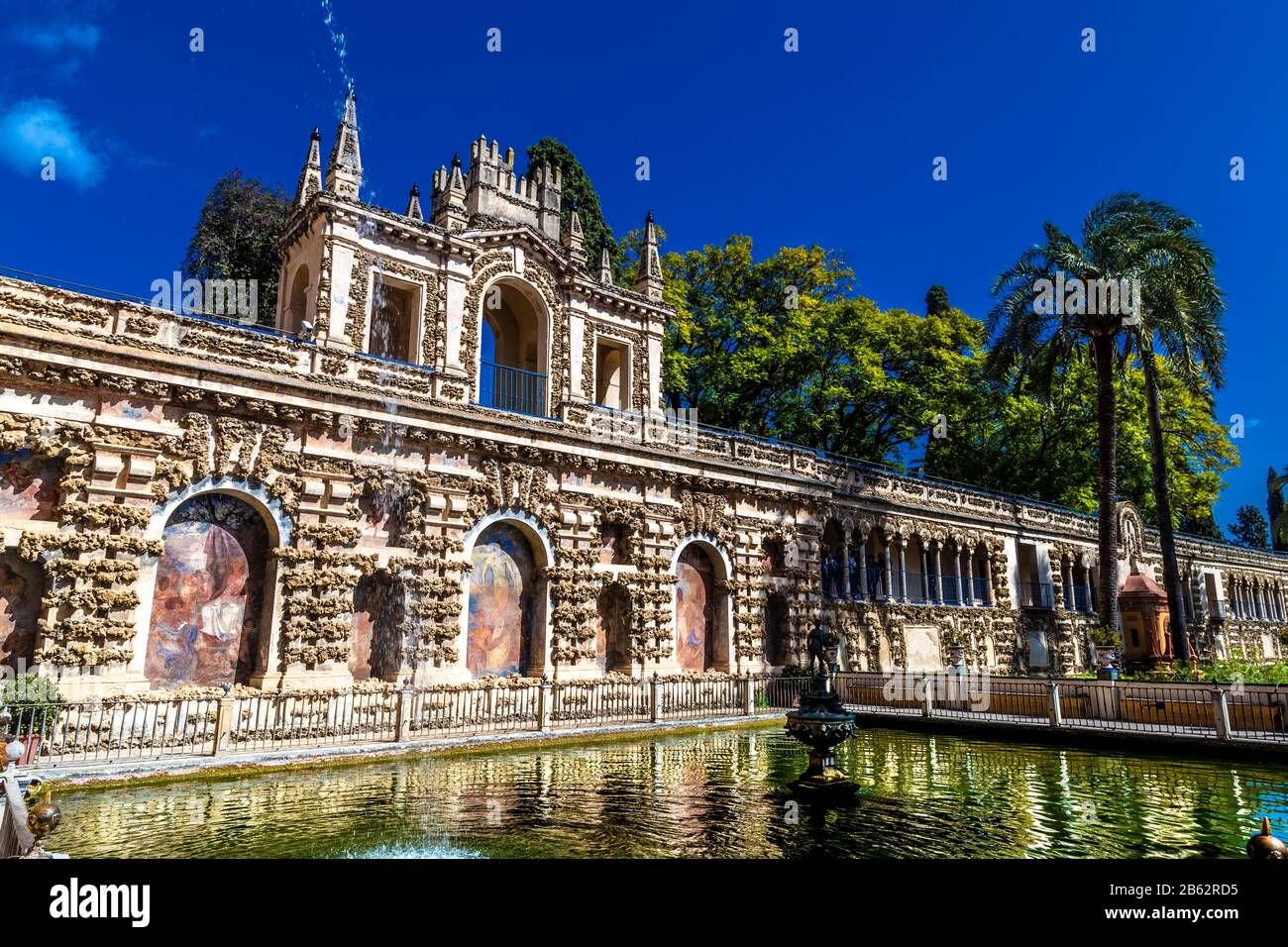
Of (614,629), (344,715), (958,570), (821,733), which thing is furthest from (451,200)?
(958,570)

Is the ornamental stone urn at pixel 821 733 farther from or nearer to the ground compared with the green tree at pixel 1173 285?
nearer to the ground

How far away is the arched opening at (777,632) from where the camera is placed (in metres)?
26.4

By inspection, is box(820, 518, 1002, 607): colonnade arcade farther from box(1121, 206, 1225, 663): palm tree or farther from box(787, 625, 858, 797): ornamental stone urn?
box(787, 625, 858, 797): ornamental stone urn

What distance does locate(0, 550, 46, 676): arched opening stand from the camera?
46.1 feet

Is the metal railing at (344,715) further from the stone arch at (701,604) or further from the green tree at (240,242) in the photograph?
the green tree at (240,242)

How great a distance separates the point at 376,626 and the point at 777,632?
13.9m

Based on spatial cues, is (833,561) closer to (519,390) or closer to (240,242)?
(519,390)

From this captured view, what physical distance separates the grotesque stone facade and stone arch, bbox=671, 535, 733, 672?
0.10 metres

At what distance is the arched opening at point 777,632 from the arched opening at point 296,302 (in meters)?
17.3

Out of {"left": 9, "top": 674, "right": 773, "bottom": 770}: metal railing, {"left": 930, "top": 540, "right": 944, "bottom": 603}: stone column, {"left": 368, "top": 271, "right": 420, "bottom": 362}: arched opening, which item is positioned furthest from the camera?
{"left": 930, "top": 540, "right": 944, "bottom": 603}: stone column

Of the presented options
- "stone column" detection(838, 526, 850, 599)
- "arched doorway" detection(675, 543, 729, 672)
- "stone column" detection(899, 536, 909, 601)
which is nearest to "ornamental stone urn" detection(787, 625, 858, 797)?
"arched doorway" detection(675, 543, 729, 672)

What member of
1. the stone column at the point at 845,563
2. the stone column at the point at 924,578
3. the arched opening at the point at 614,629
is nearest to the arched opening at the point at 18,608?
the arched opening at the point at 614,629

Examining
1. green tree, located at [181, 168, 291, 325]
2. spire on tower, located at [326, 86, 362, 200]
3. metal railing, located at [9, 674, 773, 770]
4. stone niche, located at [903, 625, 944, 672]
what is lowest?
metal railing, located at [9, 674, 773, 770]
